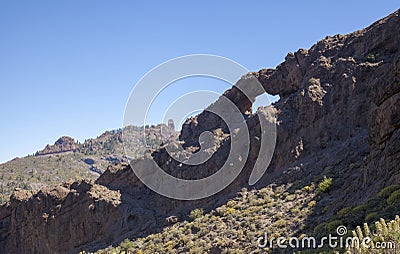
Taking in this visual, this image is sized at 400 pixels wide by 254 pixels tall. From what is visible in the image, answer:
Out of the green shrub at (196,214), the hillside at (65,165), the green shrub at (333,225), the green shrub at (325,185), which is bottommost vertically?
the green shrub at (333,225)

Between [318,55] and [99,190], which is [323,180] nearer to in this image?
[318,55]

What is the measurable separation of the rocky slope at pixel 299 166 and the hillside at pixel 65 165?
57.0m

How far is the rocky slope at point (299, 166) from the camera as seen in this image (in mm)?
20812

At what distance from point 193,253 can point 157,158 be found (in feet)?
47.7

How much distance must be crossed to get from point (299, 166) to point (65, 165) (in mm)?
141938

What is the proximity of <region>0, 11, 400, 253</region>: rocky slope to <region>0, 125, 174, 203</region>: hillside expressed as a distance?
5699 centimetres

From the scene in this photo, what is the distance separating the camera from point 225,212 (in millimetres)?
29594

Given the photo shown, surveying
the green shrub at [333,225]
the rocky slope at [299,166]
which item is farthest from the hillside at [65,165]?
the green shrub at [333,225]

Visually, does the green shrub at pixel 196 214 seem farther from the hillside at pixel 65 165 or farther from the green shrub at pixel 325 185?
the hillside at pixel 65 165

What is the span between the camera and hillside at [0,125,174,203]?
399 ft

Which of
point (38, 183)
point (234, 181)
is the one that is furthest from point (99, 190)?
point (38, 183)

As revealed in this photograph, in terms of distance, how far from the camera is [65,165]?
159 metres

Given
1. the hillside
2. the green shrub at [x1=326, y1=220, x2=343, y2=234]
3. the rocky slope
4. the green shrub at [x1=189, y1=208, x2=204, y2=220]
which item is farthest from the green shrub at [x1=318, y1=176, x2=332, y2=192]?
the hillside

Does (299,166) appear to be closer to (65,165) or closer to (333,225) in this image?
(333,225)
